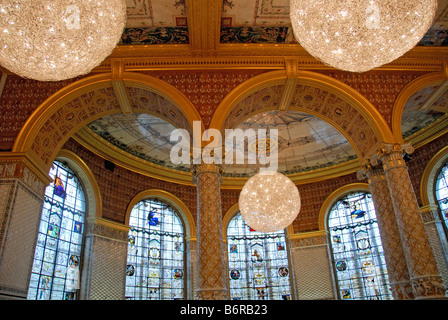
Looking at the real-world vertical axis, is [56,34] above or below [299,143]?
below

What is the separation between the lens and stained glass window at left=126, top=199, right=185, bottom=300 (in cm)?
1130

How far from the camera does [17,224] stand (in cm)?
620

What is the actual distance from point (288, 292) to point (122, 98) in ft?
30.2

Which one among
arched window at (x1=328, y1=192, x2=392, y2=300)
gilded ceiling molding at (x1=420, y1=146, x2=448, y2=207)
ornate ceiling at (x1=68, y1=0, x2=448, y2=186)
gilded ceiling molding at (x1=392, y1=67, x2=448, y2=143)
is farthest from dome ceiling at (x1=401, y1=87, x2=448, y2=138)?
arched window at (x1=328, y1=192, x2=392, y2=300)

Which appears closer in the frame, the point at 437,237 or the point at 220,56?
the point at 220,56

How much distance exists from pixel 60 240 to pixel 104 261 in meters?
1.40

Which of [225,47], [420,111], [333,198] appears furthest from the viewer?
[333,198]

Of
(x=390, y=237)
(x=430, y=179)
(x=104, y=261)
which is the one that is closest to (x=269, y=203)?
(x=390, y=237)

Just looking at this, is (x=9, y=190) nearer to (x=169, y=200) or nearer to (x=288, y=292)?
(x=169, y=200)

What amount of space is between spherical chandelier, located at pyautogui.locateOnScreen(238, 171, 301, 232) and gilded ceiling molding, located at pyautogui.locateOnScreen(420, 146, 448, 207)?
18.6 ft

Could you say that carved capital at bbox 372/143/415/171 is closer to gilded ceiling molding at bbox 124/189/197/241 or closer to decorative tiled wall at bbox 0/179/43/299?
decorative tiled wall at bbox 0/179/43/299

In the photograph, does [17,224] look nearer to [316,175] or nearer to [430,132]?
[316,175]

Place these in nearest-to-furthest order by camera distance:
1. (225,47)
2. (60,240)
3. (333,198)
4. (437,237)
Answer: (225,47)
(60,240)
(437,237)
(333,198)

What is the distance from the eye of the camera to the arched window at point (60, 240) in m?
8.74
